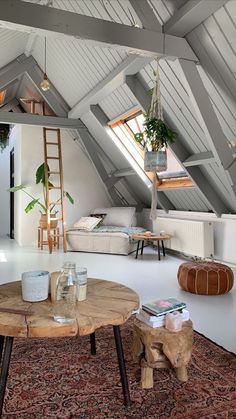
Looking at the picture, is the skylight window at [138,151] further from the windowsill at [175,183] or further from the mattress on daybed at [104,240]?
the mattress on daybed at [104,240]

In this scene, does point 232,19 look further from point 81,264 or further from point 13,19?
point 81,264

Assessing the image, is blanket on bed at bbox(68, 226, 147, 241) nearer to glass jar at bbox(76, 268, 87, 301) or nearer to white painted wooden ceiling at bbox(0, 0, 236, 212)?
white painted wooden ceiling at bbox(0, 0, 236, 212)

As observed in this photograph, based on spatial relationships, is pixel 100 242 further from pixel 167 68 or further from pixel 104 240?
pixel 167 68

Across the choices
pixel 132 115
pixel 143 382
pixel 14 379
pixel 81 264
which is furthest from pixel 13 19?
pixel 81 264

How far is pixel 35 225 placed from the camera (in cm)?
744

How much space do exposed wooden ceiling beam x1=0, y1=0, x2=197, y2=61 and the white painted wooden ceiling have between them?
0.13m

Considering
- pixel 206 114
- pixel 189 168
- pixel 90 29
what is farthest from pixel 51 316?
pixel 189 168

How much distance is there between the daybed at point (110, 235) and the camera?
633cm

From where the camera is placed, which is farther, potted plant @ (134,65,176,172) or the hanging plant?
the hanging plant

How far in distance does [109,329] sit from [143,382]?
0.86 metres

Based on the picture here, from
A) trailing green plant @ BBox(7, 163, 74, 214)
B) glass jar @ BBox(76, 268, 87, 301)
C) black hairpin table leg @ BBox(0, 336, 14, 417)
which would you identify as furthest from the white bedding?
black hairpin table leg @ BBox(0, 336, 14, 417)

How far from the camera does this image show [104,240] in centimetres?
645

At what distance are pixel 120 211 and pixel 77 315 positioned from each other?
18.5 ft

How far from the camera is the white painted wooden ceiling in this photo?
2959mm
